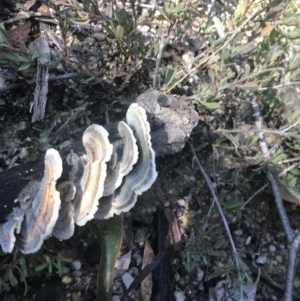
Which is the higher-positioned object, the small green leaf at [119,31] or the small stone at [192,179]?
the small green leaf at [119,31]

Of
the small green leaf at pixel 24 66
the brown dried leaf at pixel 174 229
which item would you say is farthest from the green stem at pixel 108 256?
the small green leaf at pixel 24 66

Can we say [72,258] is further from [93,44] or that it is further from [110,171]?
[93,44]

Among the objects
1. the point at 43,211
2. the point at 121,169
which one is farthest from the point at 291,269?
the point at 43,211

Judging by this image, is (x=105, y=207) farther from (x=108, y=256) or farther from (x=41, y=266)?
(x=41, y=266)

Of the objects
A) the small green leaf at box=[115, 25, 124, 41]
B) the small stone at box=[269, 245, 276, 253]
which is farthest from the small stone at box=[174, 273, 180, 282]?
the small green leaf at box=[115, 25, 124, 41]

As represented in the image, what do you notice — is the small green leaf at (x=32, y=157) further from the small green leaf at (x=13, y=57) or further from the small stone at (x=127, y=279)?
the small stone at (x=127, y=279)
